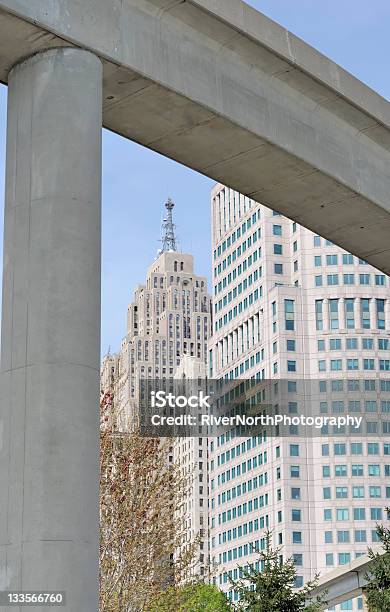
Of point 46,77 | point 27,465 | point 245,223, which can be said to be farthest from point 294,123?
point 245,223

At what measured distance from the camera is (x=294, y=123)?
1212 cm

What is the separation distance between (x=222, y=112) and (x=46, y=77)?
2279 millimetres

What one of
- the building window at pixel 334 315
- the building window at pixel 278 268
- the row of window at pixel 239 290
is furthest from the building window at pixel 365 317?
the row of window at pixel 239 290

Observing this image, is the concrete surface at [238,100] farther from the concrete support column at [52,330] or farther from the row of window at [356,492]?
the row of window at [356,492]

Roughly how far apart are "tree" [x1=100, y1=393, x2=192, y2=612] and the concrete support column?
688 inches

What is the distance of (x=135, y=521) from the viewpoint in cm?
2642

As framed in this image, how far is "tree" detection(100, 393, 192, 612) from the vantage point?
84.4ft

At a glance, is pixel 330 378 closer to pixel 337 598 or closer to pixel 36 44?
pixel 337 598

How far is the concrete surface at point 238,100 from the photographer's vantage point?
32.6 ft

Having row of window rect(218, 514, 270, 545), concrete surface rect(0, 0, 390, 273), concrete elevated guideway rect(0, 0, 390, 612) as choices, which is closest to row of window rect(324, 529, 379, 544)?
row of window rect(218, 514, 270, 545)

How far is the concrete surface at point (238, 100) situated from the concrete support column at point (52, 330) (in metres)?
0.48

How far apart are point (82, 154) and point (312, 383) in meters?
106

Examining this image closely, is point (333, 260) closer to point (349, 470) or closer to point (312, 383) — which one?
point (312, 383)

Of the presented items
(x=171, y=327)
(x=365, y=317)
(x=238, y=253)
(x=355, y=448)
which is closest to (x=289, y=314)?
(x=365, y=317)
